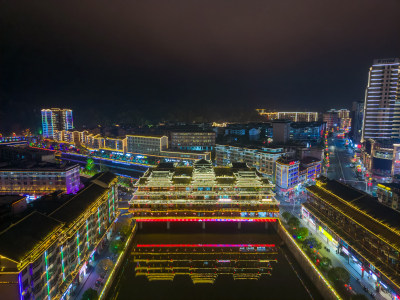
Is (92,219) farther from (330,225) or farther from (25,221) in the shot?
(330,225)

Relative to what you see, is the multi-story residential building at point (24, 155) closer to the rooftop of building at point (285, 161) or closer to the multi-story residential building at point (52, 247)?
the multi-story residential building at point (52, 247)

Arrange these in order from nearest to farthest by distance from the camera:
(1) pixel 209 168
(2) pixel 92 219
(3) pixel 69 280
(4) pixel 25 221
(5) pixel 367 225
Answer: (4) pixel 25 221 → (3) pixel 69 280 → (5) pixel 367 225 → (2) pixel 92 219 → (1) pixel 209 168

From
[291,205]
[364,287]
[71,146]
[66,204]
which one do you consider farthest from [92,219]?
[71,146]

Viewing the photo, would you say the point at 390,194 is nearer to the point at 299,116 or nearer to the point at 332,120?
the point at 332,120

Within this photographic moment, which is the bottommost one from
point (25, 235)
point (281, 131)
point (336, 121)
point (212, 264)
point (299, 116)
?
point (212, 264)

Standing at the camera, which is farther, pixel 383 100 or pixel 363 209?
pixel 383 100

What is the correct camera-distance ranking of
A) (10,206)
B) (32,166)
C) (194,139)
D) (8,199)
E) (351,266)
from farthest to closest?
(194,139)
(32,166)
(8,199)
(351,266)
(10,206)

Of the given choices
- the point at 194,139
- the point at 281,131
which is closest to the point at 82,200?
the point at 194,139

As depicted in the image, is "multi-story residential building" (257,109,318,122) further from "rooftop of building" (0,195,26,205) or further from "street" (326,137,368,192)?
"rooftop of building" (0,195,26,205)
